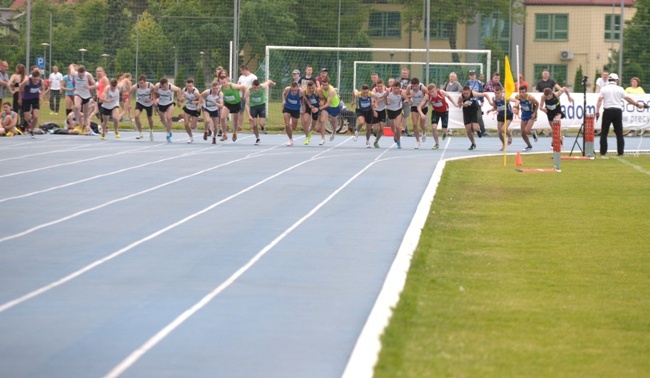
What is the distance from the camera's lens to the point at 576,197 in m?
18.1

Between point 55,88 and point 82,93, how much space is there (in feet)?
15.0

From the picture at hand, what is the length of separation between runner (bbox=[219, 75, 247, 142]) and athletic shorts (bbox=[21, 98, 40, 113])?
504 centimetres

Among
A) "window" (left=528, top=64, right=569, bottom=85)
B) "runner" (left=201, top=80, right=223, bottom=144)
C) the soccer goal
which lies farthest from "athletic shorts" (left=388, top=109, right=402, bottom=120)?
"window" (left=528, top=64, right=569, bottom=85)

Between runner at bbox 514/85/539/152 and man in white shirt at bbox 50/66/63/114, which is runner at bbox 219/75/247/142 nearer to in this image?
runner at bbox 514/85/539/152

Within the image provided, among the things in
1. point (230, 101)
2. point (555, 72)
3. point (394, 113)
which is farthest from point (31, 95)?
point (555, 72)

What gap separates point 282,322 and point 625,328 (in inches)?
96.5

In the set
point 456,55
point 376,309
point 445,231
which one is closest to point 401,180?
point 445,231

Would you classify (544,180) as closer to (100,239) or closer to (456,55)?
(100,239)

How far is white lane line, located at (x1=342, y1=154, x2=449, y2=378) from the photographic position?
6.92m

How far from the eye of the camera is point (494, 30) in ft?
186

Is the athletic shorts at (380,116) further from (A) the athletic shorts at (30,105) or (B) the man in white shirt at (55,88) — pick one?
(B) the man in white shirt at (55,88)

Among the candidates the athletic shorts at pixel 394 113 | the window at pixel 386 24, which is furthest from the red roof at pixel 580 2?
the athletic shorts at pixel 394 113

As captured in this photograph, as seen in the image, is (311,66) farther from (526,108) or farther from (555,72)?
(555,72)

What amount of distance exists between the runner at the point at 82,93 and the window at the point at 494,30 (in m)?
25.2
